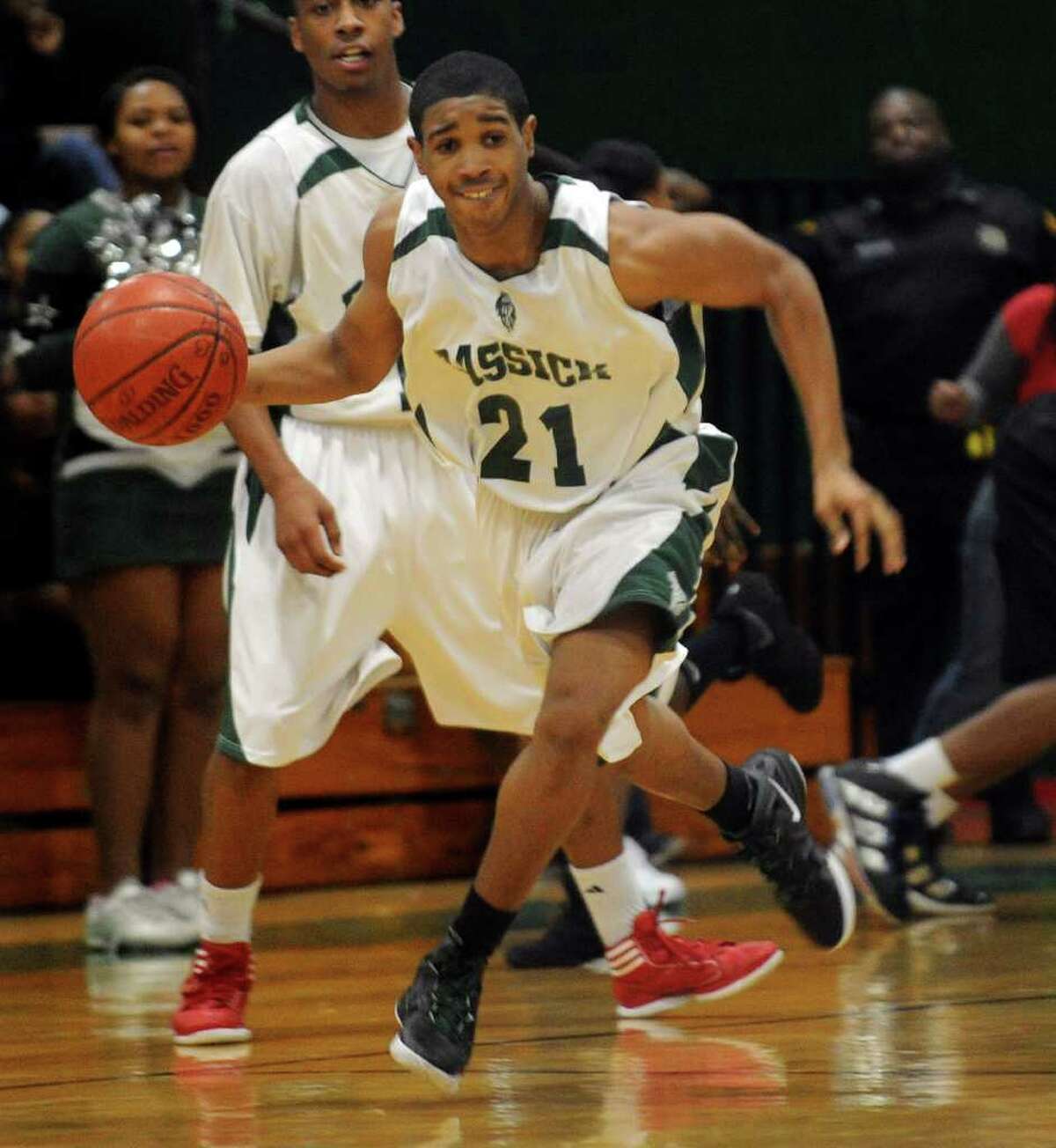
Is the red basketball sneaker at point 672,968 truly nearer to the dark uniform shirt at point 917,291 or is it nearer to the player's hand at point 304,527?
the player's hand at point 304,527

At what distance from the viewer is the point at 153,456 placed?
20.7 ft

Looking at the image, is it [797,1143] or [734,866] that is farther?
[734,866]

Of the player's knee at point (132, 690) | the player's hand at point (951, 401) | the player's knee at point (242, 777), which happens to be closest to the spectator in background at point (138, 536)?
the player's knee at point (132, 690)

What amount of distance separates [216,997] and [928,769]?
229 cm

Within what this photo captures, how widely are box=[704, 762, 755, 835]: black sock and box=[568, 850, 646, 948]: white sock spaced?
0.68 feet

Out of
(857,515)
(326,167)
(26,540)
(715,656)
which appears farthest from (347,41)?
(26,540)

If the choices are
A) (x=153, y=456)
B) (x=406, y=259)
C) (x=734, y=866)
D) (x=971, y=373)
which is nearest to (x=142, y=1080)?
(x=406, y=259)

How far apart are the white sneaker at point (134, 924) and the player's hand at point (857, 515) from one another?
276 cm

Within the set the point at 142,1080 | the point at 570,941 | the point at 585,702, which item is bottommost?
the point at 570,941

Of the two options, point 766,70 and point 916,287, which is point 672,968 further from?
point 766,70

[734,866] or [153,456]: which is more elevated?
[153,456]

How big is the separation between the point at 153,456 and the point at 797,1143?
11.4ft

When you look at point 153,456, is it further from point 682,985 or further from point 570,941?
point 682,985

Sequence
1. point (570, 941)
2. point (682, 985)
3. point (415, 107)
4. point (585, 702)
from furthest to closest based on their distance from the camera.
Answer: point (570, 941) → point (682, 985) → point (415, 107) → point (585, 702)
